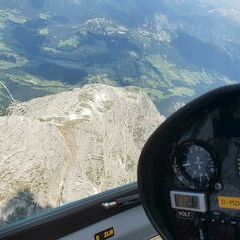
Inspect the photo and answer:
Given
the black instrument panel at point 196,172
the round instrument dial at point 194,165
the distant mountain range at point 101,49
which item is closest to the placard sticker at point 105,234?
the black instrument panel at point 196,172

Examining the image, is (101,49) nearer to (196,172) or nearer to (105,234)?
(105,234)

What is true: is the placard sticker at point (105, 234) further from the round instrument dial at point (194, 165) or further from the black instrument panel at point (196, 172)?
the round instrument dial at point (194, 165)

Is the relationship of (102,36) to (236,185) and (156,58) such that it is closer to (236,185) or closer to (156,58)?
(156,58)

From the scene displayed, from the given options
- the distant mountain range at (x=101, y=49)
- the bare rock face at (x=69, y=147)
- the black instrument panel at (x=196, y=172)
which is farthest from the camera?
the distant mountain range at (x=101, y=49)

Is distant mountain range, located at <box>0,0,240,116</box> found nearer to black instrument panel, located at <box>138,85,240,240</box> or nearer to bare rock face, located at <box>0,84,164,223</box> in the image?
bare rock face, located at <box>0,84,164,223</box>

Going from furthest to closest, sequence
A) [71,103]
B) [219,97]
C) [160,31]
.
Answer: [160,31] → [71,103] → [219,97]

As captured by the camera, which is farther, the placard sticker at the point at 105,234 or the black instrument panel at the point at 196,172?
the placard sticker at the point at 105,234

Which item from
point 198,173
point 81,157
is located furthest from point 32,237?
point 198,173
